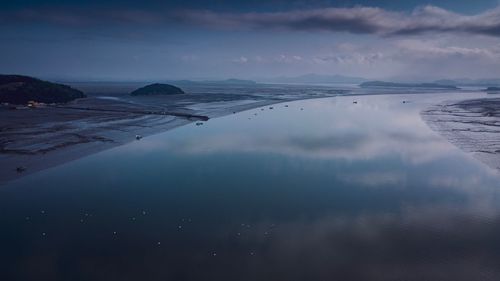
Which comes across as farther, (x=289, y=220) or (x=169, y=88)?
(x=169, y=88)

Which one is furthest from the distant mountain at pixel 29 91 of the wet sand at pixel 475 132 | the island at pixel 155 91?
the wet sand at pixel 475 132

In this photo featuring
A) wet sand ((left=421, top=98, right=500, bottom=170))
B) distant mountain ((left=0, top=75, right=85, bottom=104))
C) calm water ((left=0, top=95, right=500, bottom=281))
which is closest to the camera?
calm water ((left=0, top=95, right=500, bottom=281))

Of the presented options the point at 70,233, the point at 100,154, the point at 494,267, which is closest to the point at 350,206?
the point at 494,267

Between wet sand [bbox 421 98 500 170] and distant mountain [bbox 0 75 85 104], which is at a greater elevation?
distant mountain [bbox 0 75 85 104]

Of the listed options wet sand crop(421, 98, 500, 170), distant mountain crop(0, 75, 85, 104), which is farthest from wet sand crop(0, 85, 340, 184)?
wet sand crop(421, 98, 500, 170)

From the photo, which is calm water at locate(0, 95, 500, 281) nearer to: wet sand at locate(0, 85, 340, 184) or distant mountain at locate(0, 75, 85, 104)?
wet sand at locate(0, 85, 340, 184)

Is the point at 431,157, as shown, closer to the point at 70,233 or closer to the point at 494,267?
the point at 494,267
